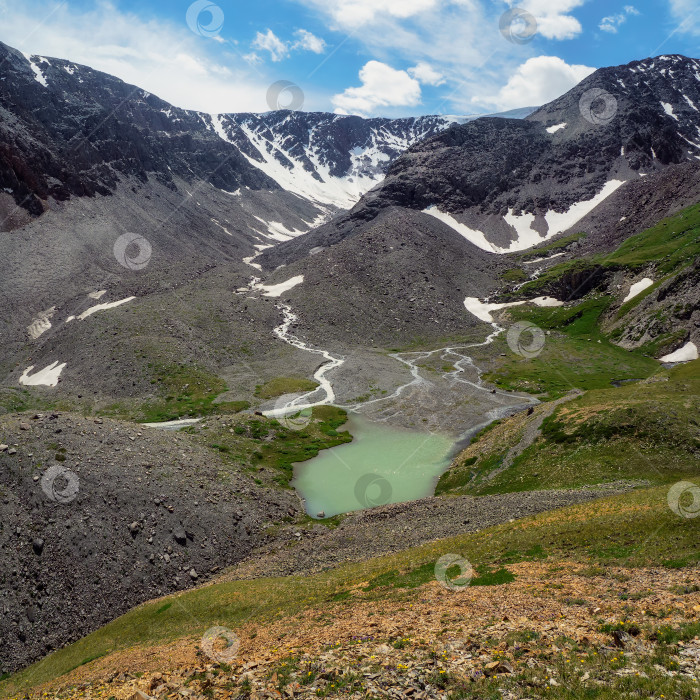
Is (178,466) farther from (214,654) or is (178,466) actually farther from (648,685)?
(648,685)

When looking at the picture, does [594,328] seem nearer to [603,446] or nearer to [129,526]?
[603,446]

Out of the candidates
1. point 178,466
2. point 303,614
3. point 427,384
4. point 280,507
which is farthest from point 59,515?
point 427,384

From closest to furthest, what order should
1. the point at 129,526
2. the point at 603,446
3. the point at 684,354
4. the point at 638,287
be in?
the point at 129,526 < the point at 603,446 < the point at 684,354 < the point at 638,287

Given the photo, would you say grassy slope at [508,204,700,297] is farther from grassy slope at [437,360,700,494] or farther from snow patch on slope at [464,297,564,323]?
grassy slope at [437,360,700,494]

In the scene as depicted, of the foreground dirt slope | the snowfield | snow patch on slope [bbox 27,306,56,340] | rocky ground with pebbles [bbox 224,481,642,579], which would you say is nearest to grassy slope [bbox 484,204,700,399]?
the snowfield

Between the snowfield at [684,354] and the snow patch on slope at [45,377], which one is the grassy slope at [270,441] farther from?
the snowfield at [684,354]

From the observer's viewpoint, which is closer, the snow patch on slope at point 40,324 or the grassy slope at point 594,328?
the grassy slope at point 594,328

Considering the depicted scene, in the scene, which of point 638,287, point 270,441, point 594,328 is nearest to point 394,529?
point 270,441

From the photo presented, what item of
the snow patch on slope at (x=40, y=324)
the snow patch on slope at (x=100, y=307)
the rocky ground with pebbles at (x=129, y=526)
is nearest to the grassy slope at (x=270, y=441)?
the rocky ground with pebbles at (x=129, y=526)
